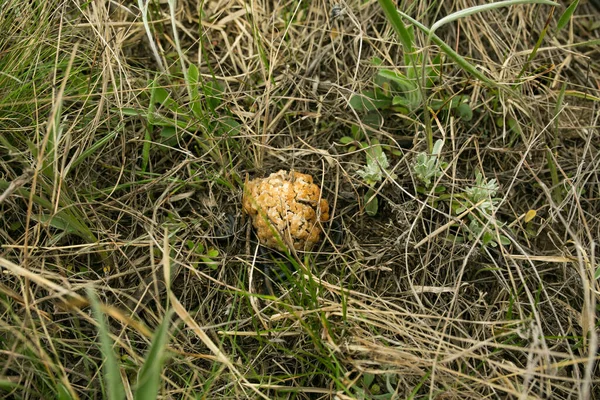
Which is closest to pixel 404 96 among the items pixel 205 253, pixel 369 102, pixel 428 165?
pixel 369 102

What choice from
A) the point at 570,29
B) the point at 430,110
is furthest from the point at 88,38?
the point at 570,29

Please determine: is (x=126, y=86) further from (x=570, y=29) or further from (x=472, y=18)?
(x=570, y=29)

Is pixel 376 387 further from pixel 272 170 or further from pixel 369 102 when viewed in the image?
pixel 369 102

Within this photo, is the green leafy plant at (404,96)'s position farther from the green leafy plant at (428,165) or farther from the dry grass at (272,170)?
the green leafy plant at (428,165)

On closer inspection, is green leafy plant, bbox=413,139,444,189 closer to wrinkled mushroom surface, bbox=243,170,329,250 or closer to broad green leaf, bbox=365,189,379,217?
broad green leaf, bbox=365,189,379,217

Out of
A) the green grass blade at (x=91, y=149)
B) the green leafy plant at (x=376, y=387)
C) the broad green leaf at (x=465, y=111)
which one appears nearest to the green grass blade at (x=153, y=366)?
the green leafy plant at (x=376, y=387)

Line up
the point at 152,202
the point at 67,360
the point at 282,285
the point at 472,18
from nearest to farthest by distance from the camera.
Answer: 1. the point at 67,360
2. the point at 282,285
3. the point at 152,202
4. the point at 472,18
